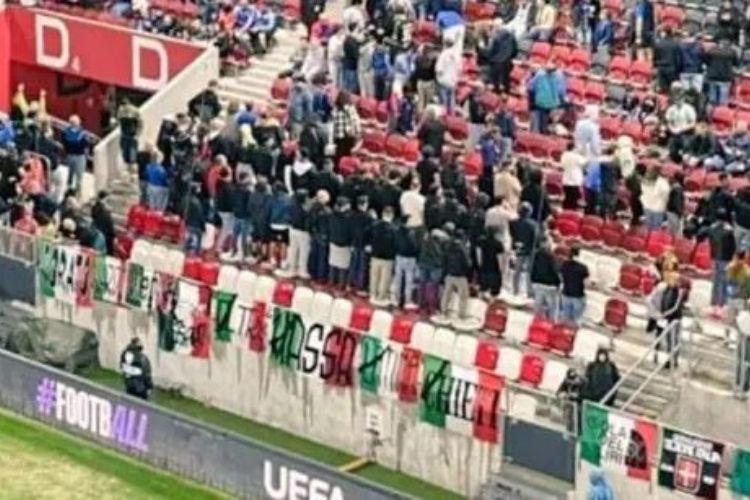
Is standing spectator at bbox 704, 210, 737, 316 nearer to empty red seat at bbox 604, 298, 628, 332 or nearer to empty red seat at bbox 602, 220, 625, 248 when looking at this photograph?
empty red seat at bbox 604, 298, 628, 332

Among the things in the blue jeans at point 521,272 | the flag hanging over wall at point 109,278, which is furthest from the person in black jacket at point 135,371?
the blue jeans at point 521,272

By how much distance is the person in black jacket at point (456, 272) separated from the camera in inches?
1118

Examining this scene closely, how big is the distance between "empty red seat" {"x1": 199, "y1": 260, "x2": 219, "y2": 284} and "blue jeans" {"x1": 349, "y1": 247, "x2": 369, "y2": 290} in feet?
6.88

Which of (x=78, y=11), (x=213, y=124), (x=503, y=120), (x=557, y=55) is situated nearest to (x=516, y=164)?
(x=503, y=120)

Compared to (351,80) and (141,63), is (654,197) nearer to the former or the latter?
(351,80)

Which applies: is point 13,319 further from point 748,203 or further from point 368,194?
point 748,203

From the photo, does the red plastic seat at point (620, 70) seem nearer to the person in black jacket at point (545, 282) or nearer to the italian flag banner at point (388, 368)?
the person in black jacket at point (545, 282)

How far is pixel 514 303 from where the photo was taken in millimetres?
28984

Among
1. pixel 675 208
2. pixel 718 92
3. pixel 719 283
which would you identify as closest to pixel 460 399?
pixel 719 283

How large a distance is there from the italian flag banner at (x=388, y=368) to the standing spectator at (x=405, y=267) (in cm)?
142

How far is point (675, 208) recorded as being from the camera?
28.8m

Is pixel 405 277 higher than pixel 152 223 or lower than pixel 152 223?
higher

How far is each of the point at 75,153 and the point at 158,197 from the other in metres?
2.14

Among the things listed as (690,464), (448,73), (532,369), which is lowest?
(690,464)
